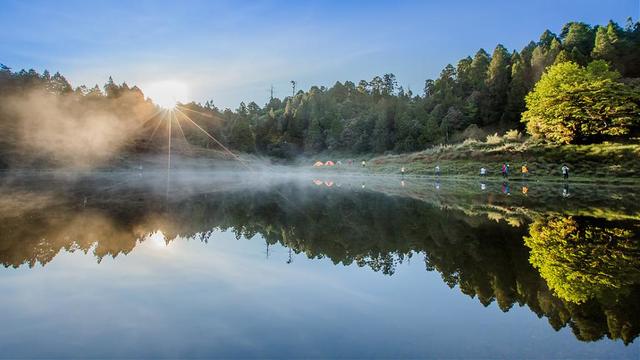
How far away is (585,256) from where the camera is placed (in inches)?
308

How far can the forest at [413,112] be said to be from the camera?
150 feet

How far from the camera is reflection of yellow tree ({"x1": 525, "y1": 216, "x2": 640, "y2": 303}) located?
5.93m

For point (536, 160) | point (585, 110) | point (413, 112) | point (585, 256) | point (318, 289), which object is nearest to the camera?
point (318, 289)

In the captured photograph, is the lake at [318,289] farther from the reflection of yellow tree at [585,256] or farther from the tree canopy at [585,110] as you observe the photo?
the tree canopy at [585,110]

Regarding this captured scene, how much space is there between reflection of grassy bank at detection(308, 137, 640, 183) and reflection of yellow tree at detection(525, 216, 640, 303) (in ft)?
95.1

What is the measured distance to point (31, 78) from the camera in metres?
74.9

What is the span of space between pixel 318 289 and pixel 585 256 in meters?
5.52

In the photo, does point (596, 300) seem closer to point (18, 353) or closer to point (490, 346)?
point (490, 346)

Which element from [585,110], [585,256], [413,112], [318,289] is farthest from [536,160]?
[413,112]

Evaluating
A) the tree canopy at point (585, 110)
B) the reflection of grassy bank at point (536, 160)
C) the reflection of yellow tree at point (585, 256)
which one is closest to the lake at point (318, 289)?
the reflection of yellow tree at point (585, 256)

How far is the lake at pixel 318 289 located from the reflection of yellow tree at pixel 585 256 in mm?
41

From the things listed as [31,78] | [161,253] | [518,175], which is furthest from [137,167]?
[161,253]

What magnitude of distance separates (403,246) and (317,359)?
5866 mm

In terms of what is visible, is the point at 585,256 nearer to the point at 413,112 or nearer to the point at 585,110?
the point at 585,110
